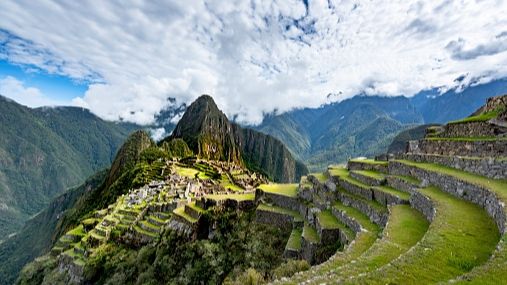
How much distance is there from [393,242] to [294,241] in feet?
33.5

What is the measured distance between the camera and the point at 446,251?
10.5 metres

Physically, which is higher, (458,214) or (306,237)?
(458,214)

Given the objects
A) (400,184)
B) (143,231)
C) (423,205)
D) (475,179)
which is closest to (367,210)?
(400,184)

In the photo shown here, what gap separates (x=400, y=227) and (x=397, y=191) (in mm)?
6321

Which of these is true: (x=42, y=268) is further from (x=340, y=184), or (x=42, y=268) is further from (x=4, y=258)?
(x=4, y=258)

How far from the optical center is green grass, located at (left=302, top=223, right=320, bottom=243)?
20.3m

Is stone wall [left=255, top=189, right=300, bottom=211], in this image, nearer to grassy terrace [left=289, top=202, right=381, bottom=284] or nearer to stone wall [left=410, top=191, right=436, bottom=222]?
grassy terrace [left=289, top=202, right=381, bottom=284]

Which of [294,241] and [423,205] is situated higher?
[423,205]

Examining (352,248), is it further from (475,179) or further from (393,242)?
(475,179)

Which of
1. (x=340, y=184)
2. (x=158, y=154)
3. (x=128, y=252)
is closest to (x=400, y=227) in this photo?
(x=340, y=184)

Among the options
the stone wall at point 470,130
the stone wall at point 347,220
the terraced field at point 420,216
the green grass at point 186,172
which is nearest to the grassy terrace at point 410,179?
the terraced field at point 420,216

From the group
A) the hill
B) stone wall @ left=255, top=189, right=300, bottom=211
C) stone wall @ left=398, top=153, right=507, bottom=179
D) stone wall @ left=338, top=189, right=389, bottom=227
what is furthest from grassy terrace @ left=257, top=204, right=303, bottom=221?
stone wall @ left=398, top=153, right=507, bottom=179

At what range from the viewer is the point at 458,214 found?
13.7m

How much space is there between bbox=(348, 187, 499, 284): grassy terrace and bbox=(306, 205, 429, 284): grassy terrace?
591 millimetres
